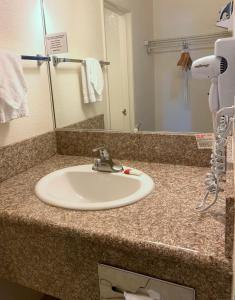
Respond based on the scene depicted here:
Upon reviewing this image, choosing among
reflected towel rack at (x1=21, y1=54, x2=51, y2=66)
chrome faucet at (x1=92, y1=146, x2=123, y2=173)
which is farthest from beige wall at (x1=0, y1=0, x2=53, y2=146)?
chrome faucet at (x1=92, y1=146, x2=123, y2=173)

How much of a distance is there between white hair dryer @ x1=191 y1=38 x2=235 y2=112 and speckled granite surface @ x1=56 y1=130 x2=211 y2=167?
1.31 feet

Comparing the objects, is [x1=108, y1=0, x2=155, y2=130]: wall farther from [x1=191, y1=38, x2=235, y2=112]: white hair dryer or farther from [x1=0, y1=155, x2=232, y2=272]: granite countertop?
[x1=191, y1=38, x2=235, y2=112]: white hair dryer

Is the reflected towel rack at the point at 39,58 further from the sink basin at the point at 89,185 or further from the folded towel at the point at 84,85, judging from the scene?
the sink basin at the point at 89,185

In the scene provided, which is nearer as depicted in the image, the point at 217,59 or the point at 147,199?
the point at 217,59

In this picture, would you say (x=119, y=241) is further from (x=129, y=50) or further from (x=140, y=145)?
(x=129, y=50)

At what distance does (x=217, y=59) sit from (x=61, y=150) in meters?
0.94

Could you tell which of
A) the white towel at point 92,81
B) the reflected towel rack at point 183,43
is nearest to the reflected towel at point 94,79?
the white towel at point 92,81

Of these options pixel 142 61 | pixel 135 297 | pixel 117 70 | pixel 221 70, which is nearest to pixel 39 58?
pixel 117 70

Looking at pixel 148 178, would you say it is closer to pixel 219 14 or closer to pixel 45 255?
pixel 45 255

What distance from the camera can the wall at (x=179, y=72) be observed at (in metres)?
1.09

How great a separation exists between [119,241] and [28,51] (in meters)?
0.99

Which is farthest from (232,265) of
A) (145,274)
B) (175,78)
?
(175,78)

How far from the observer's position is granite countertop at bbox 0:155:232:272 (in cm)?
64

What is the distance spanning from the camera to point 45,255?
86 centimetres
